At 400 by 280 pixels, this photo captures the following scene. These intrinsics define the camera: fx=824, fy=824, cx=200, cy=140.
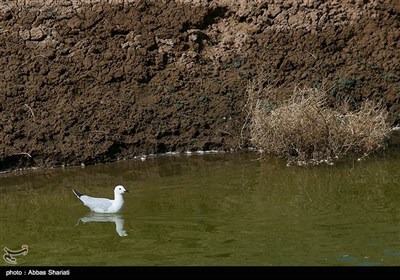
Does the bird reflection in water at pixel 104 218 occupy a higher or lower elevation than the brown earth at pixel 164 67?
lower

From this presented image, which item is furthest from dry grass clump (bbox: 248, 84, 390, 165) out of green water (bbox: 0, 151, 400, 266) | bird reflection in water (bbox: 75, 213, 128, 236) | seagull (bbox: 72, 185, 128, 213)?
bird reflection in water (bbox: 75, 213, 128, 236)

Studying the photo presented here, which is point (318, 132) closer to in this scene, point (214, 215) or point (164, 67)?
point (214, 215)

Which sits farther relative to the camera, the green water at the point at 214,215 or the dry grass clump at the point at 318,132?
the dry grass clump at the point at 318,132

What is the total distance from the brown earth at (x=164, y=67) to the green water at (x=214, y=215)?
1178mm

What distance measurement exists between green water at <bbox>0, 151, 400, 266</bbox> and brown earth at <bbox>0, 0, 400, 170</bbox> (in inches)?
46.4

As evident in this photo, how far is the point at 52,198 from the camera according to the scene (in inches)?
446

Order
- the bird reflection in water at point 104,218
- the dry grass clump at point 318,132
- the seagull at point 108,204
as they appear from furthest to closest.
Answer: the dry grass clump at point 318,132
the seagull at point 108,204
the bird reflection in water at point 104,218

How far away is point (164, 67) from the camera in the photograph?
16.2 m

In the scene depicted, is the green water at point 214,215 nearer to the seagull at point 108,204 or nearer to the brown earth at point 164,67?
the seagull at point 108,204

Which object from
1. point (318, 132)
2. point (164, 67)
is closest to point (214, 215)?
point (318, 132)

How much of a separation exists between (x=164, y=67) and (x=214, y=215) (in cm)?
688

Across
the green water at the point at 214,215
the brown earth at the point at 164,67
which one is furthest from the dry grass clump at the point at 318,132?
the brown earth at the point at 164,67

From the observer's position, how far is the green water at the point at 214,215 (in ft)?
27.2

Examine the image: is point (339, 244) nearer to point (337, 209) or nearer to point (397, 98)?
point (337, 209)
